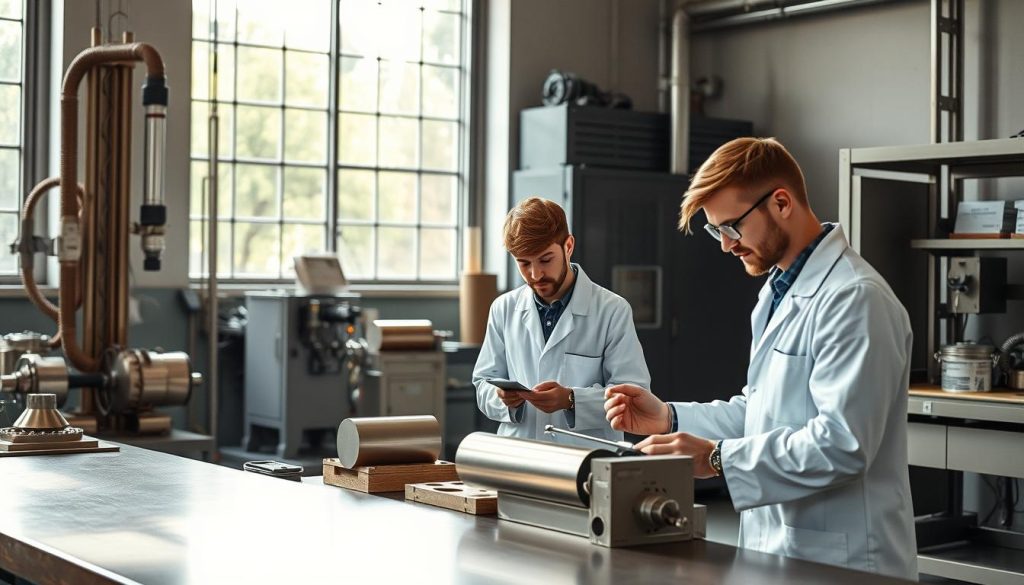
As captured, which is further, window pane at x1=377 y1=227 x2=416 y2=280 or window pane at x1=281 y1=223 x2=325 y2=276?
window pane at x1=377 y1=227 x2=416 y2=280

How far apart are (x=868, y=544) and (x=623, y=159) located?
4.73m

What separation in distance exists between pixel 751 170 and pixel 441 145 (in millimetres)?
5049

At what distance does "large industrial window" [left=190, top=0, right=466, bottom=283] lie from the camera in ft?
21.2

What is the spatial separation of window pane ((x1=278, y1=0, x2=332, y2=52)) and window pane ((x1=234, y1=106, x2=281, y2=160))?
0.39 metres

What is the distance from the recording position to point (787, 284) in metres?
2.28

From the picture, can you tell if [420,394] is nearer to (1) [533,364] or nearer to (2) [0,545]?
(1) [533,364]

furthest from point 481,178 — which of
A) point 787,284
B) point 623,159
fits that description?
point 787,284

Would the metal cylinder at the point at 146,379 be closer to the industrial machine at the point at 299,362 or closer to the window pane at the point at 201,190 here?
the industrial machine at the point at 299,362

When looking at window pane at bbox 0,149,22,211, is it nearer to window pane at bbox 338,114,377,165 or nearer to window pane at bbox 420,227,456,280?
window pane at bbox 338,114,377,165

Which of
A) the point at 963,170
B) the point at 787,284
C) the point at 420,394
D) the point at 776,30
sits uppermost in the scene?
the point at 776,30

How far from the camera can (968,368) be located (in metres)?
4.91

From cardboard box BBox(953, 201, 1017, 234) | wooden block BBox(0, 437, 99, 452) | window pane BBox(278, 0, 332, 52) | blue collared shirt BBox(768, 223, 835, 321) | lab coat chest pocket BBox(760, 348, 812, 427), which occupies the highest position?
window pane BBox(278, 0, 332, 52)

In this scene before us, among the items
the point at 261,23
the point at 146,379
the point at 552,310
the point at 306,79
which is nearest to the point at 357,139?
the point at 306,79

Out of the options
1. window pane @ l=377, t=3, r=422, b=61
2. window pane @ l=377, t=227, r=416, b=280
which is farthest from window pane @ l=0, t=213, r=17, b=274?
window pane @ l=377, t=3, r=422, b=61
